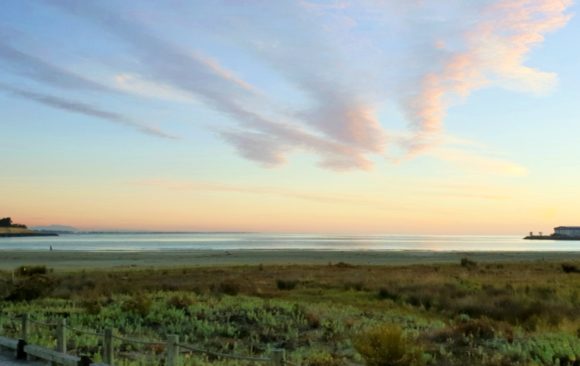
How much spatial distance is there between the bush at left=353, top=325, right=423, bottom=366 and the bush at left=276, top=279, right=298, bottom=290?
1854cm

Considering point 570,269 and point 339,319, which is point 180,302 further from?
point 570,269

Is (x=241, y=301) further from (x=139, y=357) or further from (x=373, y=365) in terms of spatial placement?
(x=373, y=365)

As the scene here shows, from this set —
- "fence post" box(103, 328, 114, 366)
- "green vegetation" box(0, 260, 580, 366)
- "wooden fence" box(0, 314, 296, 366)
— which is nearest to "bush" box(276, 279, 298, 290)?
"green vegetation" box(0, 260, 580, 366)

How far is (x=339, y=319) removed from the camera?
60.3 ft

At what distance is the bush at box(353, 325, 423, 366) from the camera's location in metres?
11.5

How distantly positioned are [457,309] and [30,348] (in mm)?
15512

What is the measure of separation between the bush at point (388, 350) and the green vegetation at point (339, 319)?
19 millimetres

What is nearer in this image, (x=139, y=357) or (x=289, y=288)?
(x=139, y=357)

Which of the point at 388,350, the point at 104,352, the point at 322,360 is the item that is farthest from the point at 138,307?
the point at 388,350

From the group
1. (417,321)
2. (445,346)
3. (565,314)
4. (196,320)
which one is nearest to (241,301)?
(196,320)

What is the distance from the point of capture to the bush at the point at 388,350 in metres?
11.5

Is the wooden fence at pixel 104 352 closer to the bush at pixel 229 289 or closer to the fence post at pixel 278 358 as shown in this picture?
the fence post at pixel 278 358

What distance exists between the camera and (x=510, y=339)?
15.0 meters

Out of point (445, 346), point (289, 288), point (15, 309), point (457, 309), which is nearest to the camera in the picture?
point (445, 346)
